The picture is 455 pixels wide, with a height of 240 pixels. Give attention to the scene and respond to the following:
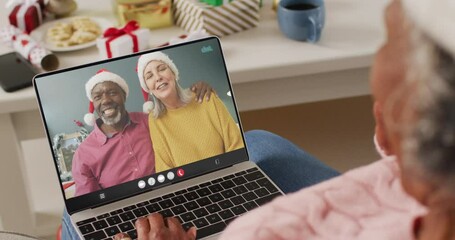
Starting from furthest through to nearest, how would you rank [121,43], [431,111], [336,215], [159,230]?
[121,43]
[159,230]
[336,215]
[431,111]

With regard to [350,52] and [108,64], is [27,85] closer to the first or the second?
[108,64]

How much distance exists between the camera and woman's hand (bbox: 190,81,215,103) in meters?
1.13

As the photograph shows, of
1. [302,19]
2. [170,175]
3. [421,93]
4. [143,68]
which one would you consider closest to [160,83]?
[143,68]

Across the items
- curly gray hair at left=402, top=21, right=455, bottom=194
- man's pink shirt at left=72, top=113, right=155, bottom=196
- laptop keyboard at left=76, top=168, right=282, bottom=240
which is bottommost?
laptop keyboard at left=76, top=168, right=282, bottom=240

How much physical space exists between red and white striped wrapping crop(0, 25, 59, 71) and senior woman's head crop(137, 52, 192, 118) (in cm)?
44

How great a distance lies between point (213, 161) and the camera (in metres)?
1.13

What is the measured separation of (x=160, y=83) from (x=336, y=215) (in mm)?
575

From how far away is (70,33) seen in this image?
1600 mm

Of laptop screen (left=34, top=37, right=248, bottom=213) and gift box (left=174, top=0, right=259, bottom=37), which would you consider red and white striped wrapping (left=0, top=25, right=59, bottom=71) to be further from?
laptop screen (left=34, top=37, right=248, bottom=213)

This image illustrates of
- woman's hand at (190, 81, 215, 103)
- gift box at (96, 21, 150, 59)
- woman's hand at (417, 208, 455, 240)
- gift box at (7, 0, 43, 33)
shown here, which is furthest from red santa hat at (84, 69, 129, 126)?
woman's hand at (417, 208, 455, 240)

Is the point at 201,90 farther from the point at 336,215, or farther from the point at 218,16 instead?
the point at 336,215

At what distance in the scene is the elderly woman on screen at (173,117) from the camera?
3.65 ft

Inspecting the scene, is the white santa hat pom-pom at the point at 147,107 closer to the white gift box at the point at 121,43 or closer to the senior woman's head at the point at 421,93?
the white gift box at the point at 121,43

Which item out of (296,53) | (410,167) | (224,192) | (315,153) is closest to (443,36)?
(410,167)
